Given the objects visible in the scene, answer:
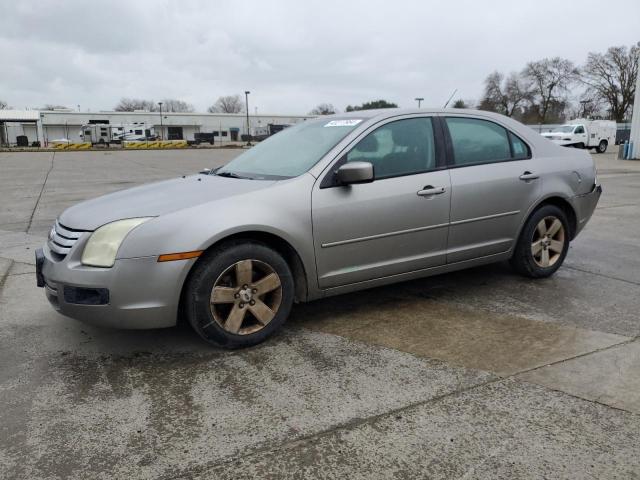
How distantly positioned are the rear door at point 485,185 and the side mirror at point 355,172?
89 centimetres

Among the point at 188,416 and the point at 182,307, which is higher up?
the point at 182,307

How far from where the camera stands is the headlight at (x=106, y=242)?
307 cm

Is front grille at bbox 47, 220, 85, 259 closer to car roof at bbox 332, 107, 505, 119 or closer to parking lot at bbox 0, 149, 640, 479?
parking lot at bbox 0, 149, 640, 479

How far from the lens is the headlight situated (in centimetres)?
307

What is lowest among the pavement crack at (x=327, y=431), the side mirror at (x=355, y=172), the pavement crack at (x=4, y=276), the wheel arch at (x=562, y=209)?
the pavement crack at (x=327, y=431)

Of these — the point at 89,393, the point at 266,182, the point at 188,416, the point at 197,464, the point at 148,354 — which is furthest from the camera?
the point at 266,182

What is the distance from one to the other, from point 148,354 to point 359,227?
160 centimetres

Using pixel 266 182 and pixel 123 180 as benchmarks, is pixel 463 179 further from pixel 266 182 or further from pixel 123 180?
pixel 123 180

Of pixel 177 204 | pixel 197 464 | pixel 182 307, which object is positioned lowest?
pixel 197 464

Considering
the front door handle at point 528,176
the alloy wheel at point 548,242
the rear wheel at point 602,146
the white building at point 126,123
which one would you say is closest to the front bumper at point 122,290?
the front door handle at point 528,176

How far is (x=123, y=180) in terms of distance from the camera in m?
15.7

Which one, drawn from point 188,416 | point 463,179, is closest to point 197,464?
point 188,416

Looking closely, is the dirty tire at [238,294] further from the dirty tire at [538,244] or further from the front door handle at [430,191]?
the dirty tire at [538,244]

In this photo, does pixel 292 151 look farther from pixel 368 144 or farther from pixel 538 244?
pixel 538 244
